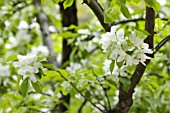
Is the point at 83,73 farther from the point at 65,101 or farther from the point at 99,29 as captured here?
the point at 65,101

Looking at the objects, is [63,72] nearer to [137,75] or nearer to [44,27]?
[137,75]

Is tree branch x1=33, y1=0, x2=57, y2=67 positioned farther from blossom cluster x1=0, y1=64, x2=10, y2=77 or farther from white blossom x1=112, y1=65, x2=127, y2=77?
white blossom x1=112, y1=65, x2=127, y2=77

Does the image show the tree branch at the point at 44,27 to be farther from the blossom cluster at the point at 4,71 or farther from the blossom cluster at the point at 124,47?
the blossom cluster at the point at 124,47

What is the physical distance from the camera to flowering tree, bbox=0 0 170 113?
0.82 m

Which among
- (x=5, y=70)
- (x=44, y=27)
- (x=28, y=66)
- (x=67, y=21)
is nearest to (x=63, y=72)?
(x=28, y=66)

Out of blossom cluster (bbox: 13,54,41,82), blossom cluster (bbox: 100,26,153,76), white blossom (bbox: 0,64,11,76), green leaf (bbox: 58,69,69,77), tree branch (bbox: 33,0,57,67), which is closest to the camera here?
blossom cluster (bbox: 100,26,153,76)

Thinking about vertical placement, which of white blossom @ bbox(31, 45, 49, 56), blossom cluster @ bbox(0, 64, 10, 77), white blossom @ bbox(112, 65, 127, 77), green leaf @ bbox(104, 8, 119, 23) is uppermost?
green leaf @ bbox(104, 8, 119, 23)

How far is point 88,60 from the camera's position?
1564 millimetres

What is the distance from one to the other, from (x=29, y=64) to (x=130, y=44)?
0.28 metres

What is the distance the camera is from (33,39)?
1926mm

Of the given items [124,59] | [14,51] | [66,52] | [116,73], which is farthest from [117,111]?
[14,51]

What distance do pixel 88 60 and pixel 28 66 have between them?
0.66m

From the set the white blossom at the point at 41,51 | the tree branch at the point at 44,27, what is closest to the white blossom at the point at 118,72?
the white blossom at the point at 41,51

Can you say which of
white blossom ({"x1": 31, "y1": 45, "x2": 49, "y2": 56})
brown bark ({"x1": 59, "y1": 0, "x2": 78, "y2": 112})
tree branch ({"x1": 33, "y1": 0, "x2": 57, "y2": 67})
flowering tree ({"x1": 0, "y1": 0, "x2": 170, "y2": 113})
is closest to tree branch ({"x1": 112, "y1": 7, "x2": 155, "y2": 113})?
flowering tree ({"x1": 0, "y1": 0, "x2": 170, "y2": 113})
